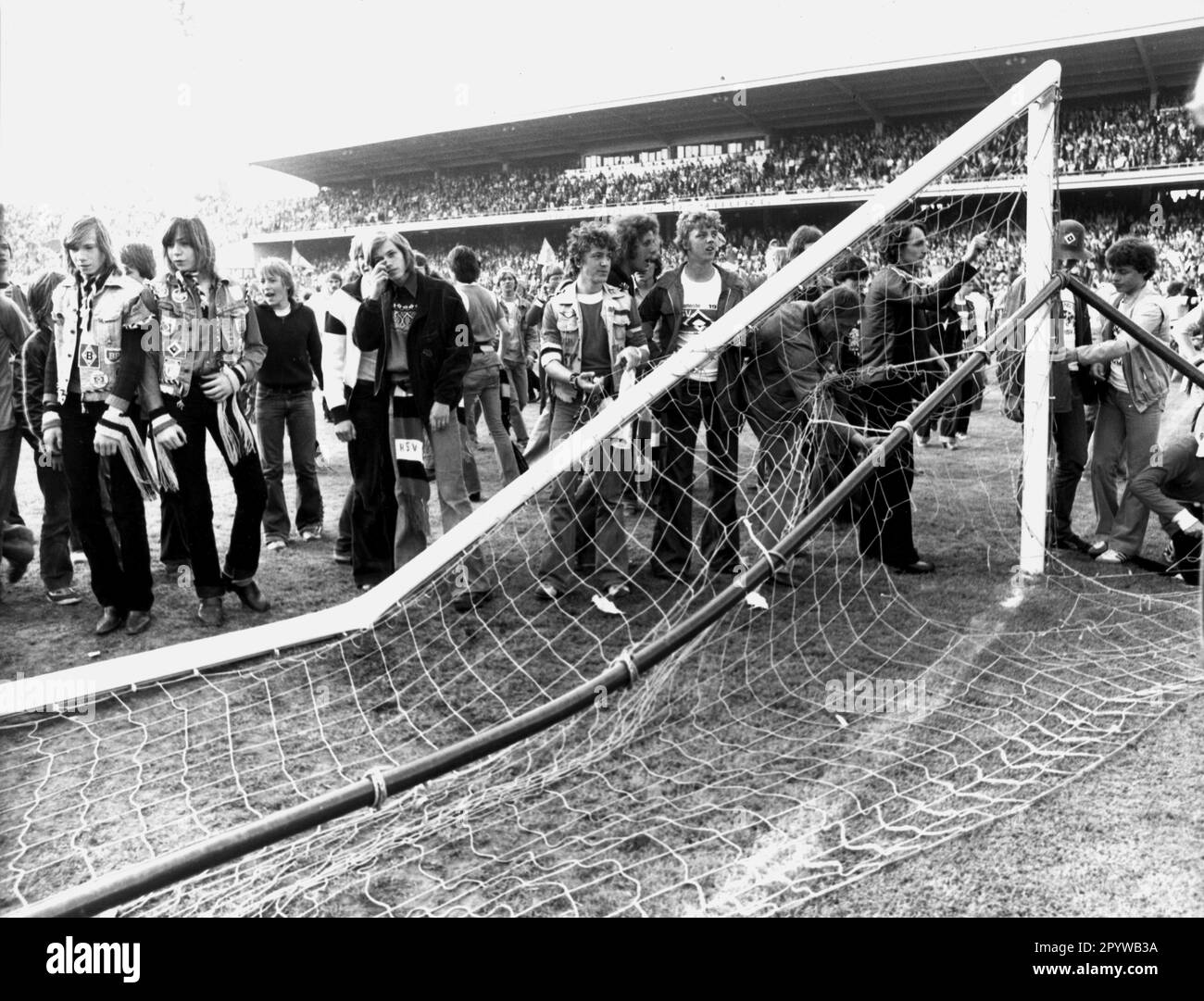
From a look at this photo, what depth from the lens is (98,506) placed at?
189 inches

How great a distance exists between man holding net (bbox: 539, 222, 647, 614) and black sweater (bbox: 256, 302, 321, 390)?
1866 mm

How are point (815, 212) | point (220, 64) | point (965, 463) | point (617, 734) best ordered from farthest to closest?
point (815, 212) → point (220, 64) → point (965, 463) → point (617, 734)

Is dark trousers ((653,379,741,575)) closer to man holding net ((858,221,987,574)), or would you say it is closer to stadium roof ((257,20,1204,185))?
man holding net ((858,221,987,574))

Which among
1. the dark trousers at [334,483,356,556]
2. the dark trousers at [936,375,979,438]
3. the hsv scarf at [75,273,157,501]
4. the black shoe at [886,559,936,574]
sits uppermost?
the hsv scarf at [75,273,157,501]

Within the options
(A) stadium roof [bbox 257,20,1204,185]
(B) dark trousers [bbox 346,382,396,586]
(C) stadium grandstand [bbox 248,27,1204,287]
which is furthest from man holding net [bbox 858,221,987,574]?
(A) stadium roof [bbox 257,20,1204,185]

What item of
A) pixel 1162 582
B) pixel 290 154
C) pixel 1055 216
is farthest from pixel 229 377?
pixel 290 154

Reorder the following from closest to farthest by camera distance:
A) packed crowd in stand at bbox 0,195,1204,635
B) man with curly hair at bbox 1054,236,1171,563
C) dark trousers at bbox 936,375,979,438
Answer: packed crowd in stand at bbox 0,195,1204,635 < man with curly hair at bbox 1054,236,1171,563 < dark trousers at bbox 936,375,979,438

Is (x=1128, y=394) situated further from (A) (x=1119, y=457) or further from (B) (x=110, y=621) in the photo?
(B) (x=110, y=621)

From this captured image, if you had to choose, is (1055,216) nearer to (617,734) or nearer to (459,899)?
(617,734)

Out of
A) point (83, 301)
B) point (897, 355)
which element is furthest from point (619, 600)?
point (83, 301)

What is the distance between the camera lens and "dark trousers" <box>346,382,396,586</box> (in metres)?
5.05

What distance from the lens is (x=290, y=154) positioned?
2972cm

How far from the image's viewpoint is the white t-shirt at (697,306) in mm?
5270
